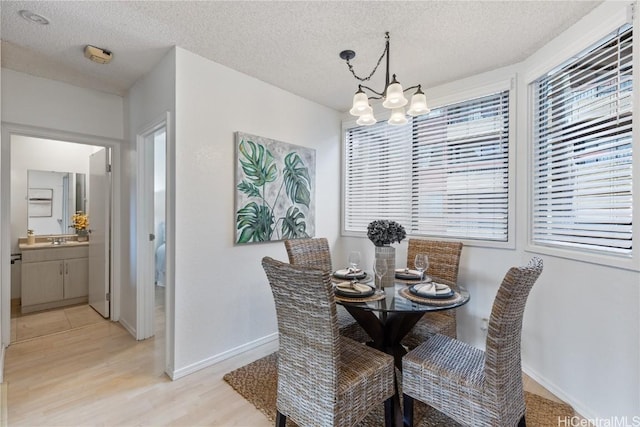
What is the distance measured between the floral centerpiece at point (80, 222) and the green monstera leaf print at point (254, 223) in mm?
3063

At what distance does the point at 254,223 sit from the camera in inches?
106

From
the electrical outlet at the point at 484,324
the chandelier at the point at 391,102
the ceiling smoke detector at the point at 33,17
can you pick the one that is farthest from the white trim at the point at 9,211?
the electrical outlet at the point at 484,324

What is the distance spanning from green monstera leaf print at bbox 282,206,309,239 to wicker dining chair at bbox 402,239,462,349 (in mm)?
1128

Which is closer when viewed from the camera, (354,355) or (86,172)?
(354,355)

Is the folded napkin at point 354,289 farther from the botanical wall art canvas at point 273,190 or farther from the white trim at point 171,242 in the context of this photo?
the white trim at point 171,242

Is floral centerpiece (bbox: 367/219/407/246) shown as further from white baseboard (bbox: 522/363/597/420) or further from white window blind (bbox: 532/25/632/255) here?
white baseboard (bbox: 522/363/597/420)

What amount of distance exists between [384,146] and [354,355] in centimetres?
242

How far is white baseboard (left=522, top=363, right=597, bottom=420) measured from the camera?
5.88 ft

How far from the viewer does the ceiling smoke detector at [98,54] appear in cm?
221

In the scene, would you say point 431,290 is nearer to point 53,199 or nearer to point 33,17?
point 33,17

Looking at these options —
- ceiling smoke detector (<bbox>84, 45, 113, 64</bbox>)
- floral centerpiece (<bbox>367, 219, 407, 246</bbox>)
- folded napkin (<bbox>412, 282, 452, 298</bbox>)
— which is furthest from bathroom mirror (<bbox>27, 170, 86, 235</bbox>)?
folded napkin (<bbox>412, 282, 452, 298</bbox>)

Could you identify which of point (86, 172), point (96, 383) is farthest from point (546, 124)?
point (86, 172)

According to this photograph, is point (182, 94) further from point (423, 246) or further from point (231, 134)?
point (423, 246)

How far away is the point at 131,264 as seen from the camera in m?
2.99
